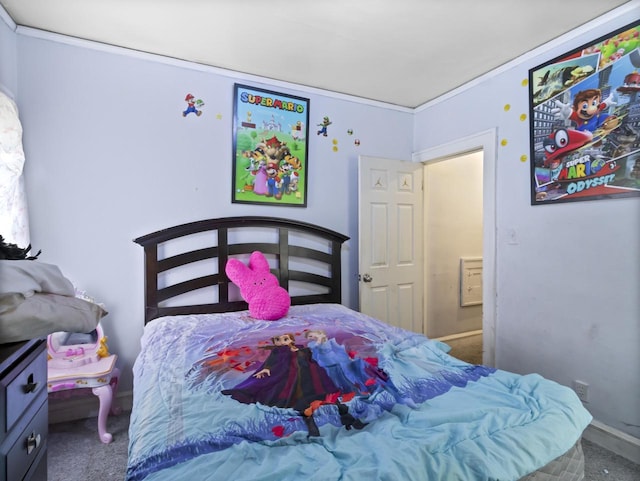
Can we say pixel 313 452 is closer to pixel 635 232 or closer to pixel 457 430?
pixel 457 430

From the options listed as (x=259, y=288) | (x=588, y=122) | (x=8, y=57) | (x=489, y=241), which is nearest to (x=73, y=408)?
(x=259, y=288)

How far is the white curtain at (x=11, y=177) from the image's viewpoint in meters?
1.81

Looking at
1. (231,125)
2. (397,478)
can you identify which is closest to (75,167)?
(231,125)

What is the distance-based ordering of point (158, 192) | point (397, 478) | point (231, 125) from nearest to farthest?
point (397, 478)
point (158, 192)
point (231, 125)

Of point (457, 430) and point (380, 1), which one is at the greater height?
point (380, 1)

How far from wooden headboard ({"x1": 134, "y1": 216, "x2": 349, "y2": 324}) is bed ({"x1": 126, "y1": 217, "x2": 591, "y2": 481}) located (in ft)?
1.31

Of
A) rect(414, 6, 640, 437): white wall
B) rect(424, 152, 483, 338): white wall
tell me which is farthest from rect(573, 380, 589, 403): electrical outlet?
rect(424, 152, 483, 338): white wall

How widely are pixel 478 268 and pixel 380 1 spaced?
3.24 metres

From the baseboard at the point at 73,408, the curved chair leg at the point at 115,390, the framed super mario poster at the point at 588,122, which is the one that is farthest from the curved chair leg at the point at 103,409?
the framed super mario poster at the point at 588,122

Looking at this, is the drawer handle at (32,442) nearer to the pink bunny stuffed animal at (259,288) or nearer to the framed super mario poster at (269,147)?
the pink bunny stuffed animal at (259,288)

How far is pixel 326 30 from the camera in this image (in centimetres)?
214

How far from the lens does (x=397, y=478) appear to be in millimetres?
781

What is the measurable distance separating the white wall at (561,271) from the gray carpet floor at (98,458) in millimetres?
219

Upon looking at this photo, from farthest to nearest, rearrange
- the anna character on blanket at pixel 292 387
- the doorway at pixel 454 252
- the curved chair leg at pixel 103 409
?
the doorway at pixel 454 252 → the curved chair leg at pixel 103 409 → the anna character on blanket at pixel 292 387
